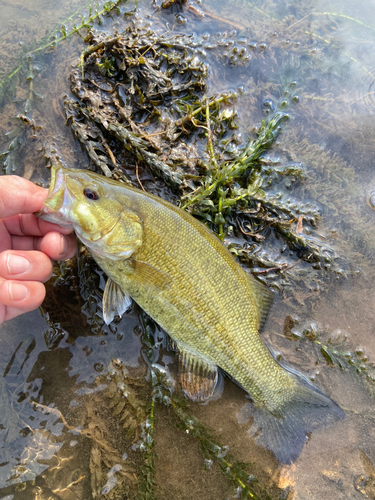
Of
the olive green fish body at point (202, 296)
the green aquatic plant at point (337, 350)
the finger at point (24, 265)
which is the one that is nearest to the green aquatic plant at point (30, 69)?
the finger at point (24, 265)

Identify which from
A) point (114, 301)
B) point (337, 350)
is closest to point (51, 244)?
point (114, 301)

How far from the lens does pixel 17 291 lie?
8.97 ft

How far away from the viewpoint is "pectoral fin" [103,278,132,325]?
11.3 feet

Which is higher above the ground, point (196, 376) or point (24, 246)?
point (24, 246)

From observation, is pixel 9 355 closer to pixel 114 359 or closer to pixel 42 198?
pixel 114 359

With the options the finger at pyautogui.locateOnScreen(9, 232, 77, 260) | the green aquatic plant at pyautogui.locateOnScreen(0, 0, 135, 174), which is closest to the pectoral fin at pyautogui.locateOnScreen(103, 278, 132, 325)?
the finger at pyautogui.locateOnScreen(9, 232, 77, 260)

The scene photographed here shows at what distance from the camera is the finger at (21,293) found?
2.71 m

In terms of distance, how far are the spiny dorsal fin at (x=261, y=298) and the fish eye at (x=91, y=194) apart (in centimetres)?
166

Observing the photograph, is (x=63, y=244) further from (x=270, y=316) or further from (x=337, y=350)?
(x=337, y=350)

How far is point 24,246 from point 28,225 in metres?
0.25

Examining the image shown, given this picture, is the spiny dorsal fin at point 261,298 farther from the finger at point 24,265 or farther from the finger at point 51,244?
the finger at point 24,265

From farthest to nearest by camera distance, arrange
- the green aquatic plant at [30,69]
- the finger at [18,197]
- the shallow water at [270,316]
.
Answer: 1. the green aquatic plant at [30,69]
2. the shallow water at [270,316]
3. the finger at [18,197]

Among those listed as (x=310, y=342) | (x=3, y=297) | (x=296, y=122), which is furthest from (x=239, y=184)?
(x=3, y=297)

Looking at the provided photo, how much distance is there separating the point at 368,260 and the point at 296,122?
1.98 metres
